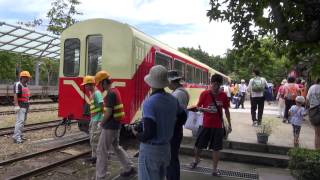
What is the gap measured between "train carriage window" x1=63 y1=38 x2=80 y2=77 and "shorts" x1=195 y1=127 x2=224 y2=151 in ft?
15.4

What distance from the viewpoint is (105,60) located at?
1046 centimetres

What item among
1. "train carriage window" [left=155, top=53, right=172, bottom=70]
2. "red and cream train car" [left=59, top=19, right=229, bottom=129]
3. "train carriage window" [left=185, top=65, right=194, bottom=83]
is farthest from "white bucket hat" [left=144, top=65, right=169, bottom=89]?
"train carriage window" [left=185, top=65, right=194, bottom=83]

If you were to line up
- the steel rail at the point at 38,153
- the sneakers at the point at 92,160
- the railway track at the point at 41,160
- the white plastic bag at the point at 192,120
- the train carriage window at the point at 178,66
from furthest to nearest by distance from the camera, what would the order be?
the train carriage window at the point at 178,66
the white plastic bag at the point at 192,120
the sneakers at the point at 92,160
the steel rail at the point at 38,153
the railway track at the point at 41,160

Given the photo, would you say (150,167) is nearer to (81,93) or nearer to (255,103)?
(81,93)

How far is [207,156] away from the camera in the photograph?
934 cm

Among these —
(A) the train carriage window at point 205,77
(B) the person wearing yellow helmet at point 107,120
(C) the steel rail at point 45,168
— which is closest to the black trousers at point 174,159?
(B) the person wearing yellow helmet at point 107,120

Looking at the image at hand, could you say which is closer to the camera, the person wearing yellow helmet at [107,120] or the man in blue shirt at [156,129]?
the man in blue shirt at [156,129]

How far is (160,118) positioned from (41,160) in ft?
17.1

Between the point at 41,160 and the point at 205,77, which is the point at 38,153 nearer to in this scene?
the point at 41,160

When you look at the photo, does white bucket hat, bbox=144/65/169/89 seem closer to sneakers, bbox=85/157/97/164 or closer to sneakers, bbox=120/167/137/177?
sneakers, bbox=120/167/137/177

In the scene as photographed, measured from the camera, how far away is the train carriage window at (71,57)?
11.0 meters

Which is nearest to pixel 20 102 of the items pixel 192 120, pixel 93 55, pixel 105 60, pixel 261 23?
pixel 93 55

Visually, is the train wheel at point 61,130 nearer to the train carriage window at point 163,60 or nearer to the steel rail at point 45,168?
the steel rail at point 45,168

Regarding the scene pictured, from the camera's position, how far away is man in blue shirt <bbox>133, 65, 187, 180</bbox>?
4.37m
